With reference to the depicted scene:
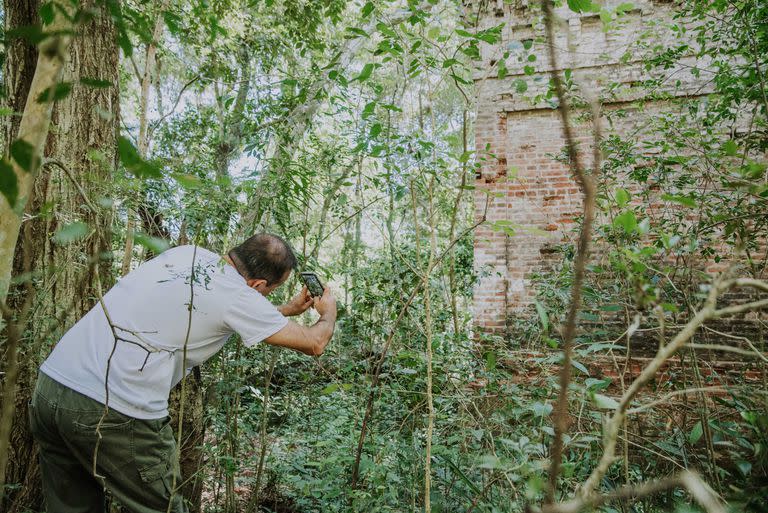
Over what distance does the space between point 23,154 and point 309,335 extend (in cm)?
155

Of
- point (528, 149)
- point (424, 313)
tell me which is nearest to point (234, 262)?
point (424, 313)

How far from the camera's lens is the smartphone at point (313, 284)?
2389 mm

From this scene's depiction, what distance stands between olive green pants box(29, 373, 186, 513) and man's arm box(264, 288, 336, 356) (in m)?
0.60

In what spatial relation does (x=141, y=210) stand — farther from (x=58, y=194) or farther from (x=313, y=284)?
(x=313, y=284)

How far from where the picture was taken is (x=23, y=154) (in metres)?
0.67

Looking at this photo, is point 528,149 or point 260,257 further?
point 528,149

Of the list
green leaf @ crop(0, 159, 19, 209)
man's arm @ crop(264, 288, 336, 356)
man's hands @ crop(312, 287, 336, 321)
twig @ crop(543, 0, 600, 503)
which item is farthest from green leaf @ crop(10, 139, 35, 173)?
man's hands @ crop(312, 287, 336, 321)

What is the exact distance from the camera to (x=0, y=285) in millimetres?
1151

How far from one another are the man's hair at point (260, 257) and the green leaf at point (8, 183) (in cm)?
152

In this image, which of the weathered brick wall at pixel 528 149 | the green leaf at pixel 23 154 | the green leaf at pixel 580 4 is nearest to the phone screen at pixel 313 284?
the green leaf at pixel 580 4

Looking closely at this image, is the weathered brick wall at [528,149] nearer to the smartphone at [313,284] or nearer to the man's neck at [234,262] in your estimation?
the smartphone at [313,284]

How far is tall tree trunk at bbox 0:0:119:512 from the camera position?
2.25 meters

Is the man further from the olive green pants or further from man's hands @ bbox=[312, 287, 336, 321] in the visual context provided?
man's hands @ bbox=[312, 287, 336, 321]

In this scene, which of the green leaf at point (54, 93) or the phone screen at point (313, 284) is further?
the phone screen at point (313, 284)
